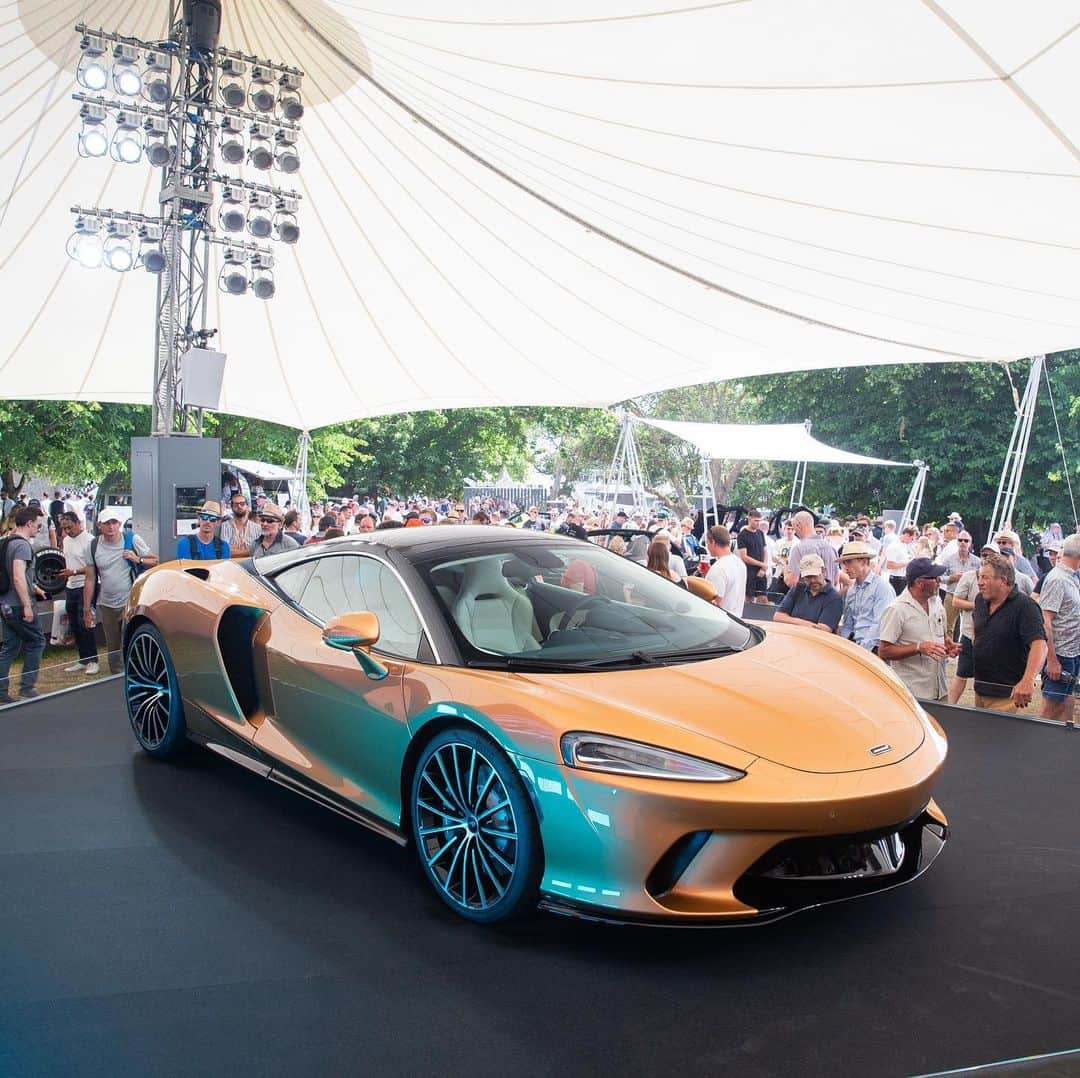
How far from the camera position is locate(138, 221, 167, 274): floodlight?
32.4 feet

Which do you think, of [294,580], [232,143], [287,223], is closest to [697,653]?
[294,580]

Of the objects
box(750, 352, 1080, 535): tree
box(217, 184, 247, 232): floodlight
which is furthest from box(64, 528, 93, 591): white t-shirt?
box(750, 352, 1080, 535): tree

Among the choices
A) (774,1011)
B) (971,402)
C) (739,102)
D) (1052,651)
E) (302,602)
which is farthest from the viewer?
(971,402)

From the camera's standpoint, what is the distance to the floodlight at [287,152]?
32.5 feet

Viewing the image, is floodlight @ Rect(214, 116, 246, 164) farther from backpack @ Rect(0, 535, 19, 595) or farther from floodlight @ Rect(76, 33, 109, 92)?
backpack @ Rect(0, 535, 19, 595)

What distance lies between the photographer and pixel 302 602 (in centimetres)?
394

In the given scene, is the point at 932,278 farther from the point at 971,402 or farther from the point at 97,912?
the point at 971,402

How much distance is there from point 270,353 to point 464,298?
13.6 ft

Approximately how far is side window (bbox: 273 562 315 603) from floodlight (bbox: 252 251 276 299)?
776 cm

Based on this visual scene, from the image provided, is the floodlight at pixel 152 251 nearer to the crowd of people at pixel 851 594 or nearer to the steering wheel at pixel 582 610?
the crowd of people at pixel 851 594

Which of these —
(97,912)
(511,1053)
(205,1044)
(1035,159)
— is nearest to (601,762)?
(511,1053)

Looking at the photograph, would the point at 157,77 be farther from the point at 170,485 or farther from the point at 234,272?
the point at 170,485

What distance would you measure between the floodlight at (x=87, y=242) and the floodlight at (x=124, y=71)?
1.63m

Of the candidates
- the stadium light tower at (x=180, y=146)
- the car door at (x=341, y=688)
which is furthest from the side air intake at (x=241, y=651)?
the stadium light tower at (x=180, y=146)
